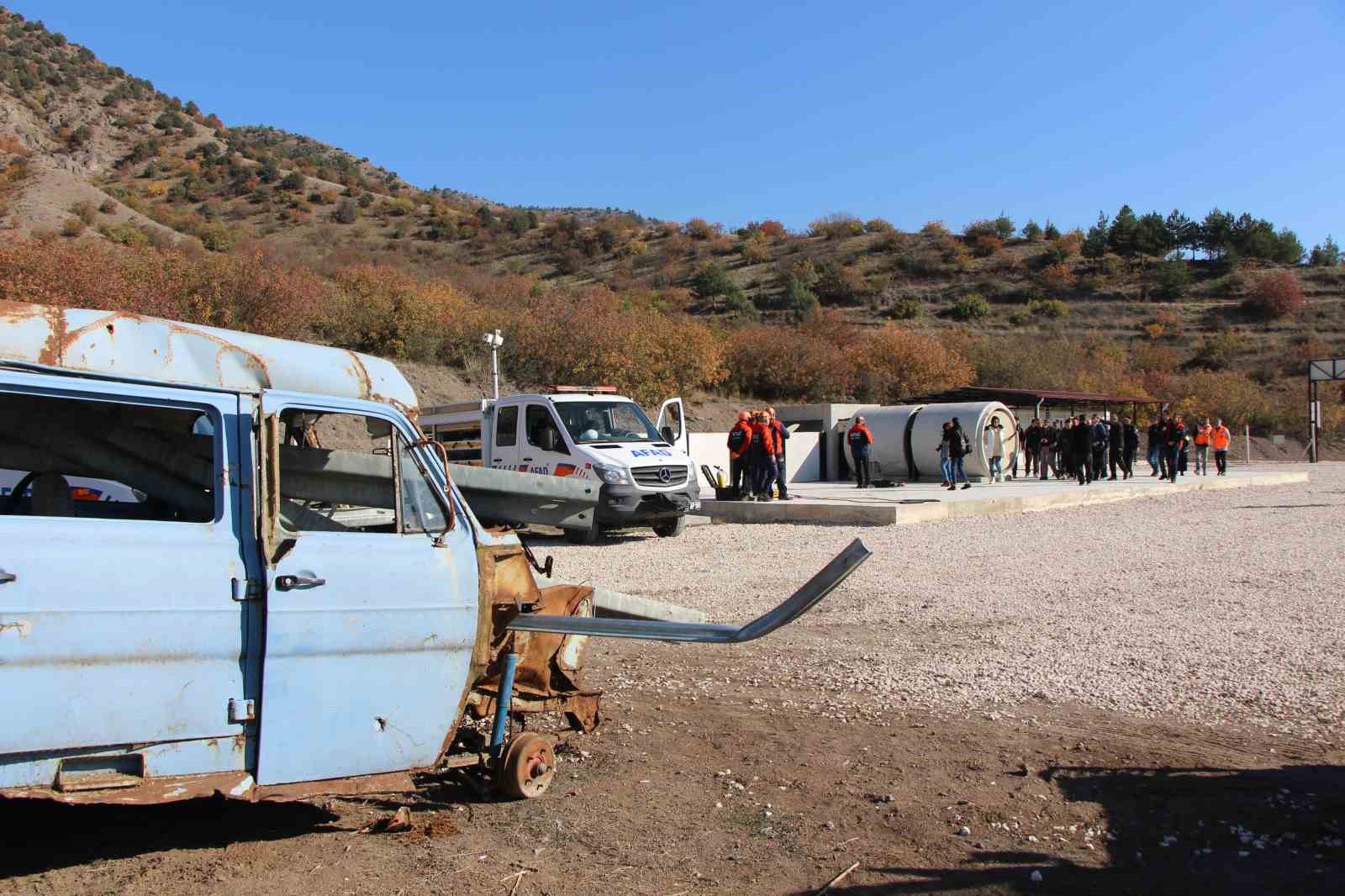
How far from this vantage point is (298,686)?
4.11 metres

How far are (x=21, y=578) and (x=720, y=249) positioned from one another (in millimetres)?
77083

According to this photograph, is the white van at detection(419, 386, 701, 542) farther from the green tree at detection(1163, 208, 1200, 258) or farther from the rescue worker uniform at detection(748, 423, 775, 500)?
the green tree at detection(1163, 208, 1200, 258)

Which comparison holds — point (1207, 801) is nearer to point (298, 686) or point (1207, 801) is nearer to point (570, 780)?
point (570, 780)

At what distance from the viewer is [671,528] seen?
56.0 ft

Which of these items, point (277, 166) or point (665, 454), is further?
point (277, 166)

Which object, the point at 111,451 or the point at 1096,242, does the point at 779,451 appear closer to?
the point at 111,451

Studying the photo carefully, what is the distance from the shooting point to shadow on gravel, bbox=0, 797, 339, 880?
4379 millimetres

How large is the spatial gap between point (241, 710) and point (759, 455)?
16440mm

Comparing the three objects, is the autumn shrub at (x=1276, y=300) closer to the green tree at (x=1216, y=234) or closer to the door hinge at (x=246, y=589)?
the green tree at (x=1216, y=234)

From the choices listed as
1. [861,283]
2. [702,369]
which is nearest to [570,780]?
[702,369]

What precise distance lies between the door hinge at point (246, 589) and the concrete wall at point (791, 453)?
23232 mm

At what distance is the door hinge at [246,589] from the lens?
3.99m

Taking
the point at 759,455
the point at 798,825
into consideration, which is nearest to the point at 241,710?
the point at 798,825

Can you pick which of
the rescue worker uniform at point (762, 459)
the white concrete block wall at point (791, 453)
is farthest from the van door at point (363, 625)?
the white concrete block wall at point (791, 453)
